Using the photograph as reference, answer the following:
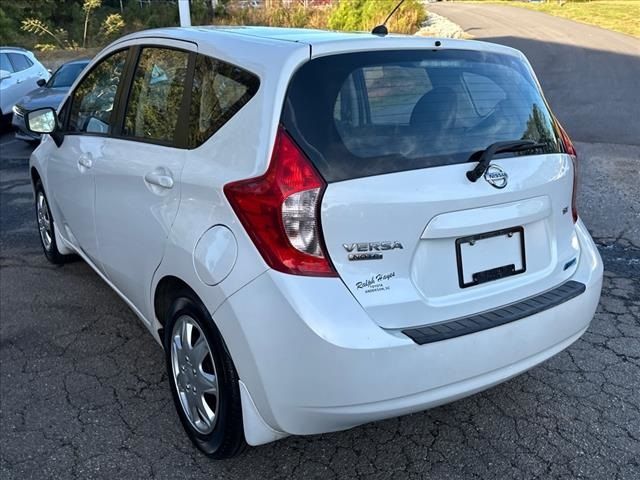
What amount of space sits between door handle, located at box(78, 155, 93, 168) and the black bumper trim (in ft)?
7.43

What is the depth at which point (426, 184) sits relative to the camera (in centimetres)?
228

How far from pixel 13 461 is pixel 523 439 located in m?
2.29

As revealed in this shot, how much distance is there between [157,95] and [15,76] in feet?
37.3

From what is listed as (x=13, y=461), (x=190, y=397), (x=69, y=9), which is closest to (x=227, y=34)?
(x=190, y=397)

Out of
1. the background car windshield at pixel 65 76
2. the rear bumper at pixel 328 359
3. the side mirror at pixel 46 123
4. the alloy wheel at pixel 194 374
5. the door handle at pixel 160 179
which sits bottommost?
the background car windshield at pixel 65 76

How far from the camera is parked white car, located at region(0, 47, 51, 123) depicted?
39.8ft

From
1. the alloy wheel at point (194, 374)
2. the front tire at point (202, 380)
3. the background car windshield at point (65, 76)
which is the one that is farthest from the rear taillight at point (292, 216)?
the background car windshield at point (65, 76)

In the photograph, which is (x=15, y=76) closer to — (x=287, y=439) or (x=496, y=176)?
(x=287, y=439)

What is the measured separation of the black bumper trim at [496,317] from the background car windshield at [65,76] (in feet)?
35.0

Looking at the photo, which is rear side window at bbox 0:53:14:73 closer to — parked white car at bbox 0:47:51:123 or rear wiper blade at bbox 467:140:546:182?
parked white car at bbox 0:47:51:123

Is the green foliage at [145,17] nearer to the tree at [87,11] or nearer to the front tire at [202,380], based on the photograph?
the tree at [87,11]

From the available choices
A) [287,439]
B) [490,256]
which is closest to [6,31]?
[287,439]

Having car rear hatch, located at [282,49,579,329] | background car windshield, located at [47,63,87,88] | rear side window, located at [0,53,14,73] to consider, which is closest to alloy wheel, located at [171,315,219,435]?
car rear hatch, located at [282,49,579,329]

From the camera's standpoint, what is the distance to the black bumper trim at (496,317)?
2.21 m
